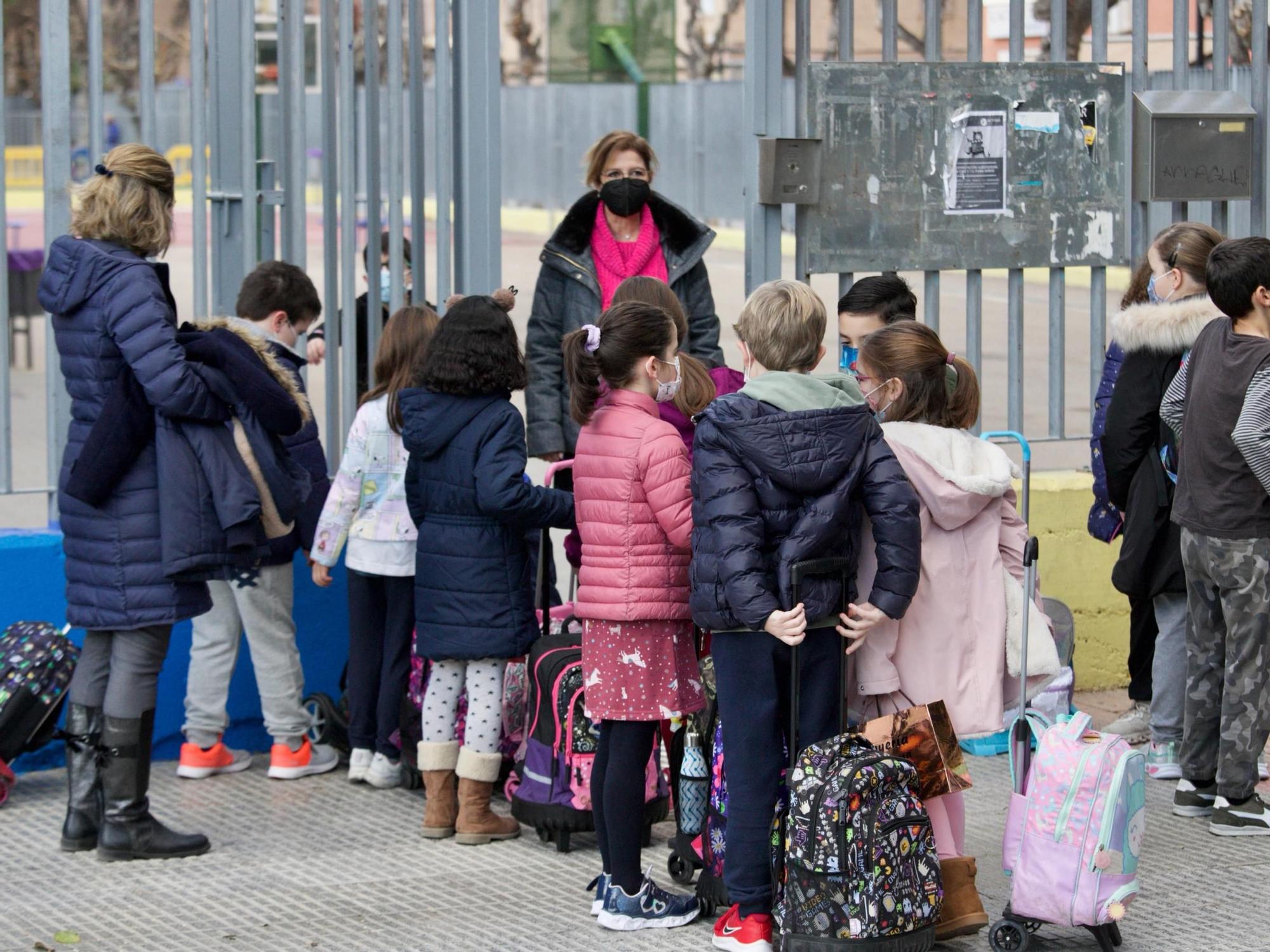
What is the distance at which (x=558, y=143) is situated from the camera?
34.8 metres

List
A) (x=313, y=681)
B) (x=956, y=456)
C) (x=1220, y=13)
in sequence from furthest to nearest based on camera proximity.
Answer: (x=1220, y=13), (x=313, y=681), (x=956, y=456)

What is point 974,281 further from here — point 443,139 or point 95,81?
point 95,81

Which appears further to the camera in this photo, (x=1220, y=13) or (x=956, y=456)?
(x=1220, y=13)

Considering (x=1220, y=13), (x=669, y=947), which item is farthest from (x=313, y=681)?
(x=1220, y=13)

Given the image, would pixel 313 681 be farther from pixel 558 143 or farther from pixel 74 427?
pixel 558 143

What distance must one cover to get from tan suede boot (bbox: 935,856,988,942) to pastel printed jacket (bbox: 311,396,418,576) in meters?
2.04

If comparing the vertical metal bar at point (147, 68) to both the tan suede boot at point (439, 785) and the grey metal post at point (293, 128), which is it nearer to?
the grey metal post at point (293, 128)

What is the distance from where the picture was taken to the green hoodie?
14.0 feet

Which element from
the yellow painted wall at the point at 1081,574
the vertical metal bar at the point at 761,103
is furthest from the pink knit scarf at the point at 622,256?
the yellow painted wall at the point at 1081,574

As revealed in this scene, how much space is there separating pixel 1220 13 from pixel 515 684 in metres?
3.96

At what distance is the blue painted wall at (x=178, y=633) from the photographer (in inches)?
234

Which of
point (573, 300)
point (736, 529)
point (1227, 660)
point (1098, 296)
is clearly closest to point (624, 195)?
point (573, 300)

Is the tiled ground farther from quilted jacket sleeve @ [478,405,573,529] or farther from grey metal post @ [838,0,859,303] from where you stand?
grey metal post @ [838,0,859,303]

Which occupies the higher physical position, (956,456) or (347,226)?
(347,226)
